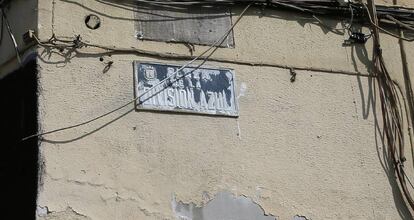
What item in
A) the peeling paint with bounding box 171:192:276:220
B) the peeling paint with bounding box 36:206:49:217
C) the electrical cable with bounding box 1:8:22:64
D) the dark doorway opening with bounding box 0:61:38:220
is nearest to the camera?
the peeling paint with bounding box 36:206:49:217

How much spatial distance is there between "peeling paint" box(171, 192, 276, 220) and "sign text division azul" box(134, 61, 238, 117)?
651mm

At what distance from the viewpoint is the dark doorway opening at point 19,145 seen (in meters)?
5.73

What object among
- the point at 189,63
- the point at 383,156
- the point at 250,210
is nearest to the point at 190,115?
the point at 189,63

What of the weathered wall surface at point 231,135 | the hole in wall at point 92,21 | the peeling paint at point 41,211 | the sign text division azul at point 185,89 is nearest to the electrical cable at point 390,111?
the weathered wall surface at point 231,135

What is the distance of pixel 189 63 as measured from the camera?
6340 mm

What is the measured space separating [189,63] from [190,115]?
41cm

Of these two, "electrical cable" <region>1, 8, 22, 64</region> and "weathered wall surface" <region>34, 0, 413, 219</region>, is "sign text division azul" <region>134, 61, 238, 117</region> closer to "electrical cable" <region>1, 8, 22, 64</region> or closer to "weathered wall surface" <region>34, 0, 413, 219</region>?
"weathered wall surface" <region>34, 0, 413, 219</region>

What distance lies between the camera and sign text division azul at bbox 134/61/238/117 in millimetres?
6137

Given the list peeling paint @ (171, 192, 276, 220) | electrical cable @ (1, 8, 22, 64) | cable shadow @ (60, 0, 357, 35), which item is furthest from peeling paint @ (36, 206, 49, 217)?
cable shadow @ (60, 0, 357, 35)

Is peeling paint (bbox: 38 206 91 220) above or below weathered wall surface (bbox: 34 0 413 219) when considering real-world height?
below

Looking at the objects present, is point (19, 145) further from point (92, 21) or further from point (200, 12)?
point (200, 12)

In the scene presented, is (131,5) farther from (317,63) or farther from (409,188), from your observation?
(409,188)

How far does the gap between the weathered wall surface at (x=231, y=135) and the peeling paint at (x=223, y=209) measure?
0.03 metres

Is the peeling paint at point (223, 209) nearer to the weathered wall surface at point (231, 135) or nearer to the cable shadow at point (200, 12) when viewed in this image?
the weathered wall surface at point (231, 135)
